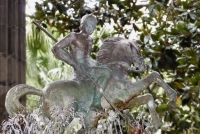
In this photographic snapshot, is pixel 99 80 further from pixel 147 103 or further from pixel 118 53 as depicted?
pixel 147 103

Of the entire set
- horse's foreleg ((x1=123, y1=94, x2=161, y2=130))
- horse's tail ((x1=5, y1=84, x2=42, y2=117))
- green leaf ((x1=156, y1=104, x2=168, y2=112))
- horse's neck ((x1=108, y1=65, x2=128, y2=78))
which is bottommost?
green leaf ((x1=156, y1=104, x2=168, y2=112))

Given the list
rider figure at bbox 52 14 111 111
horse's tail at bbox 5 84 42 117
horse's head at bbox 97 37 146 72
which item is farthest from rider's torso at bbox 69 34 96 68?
horse's tail at bbox 5 84 42 117

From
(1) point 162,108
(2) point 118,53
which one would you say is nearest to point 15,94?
(2) point 118,53

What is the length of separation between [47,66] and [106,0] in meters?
9.53

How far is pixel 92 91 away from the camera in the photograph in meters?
4.77

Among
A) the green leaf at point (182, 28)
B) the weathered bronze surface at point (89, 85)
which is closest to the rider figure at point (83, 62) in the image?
the weathered bronze surface at point (89, 85)

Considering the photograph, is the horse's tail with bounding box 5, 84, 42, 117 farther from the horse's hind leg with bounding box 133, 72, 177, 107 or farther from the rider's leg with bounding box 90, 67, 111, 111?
the horse's hind leg with bounding box 133, 72, 177, 107

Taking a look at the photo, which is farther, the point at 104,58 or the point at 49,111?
the point at 104,58

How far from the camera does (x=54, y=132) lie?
184 inches

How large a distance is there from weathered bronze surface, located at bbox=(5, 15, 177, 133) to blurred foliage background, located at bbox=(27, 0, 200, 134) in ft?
6.14

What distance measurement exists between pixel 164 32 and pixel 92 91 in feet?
9.75

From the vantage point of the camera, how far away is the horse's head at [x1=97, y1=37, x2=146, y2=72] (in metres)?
5.04

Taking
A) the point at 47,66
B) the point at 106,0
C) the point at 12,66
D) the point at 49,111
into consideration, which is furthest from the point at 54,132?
the point at 47,66

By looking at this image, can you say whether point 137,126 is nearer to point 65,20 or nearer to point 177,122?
point 177,122
